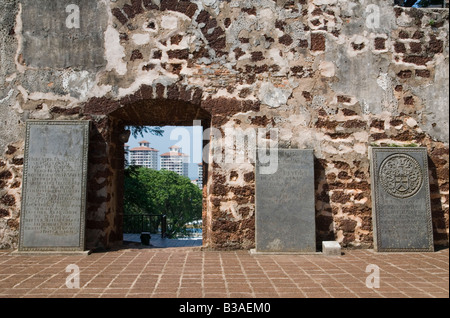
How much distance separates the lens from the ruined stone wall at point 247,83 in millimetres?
5090

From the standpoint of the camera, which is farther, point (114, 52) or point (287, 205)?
point (114, 52)

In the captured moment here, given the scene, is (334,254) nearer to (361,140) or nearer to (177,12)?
(361,140)

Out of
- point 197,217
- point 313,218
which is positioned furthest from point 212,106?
point 197,217

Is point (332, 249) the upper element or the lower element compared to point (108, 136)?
lower

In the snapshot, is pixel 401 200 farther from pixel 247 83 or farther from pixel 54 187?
pixel 54 187

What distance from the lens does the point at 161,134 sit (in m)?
10.0

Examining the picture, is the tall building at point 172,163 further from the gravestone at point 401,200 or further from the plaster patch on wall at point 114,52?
the gravestone at point 401,200

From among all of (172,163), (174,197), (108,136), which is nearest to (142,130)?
(108,136)

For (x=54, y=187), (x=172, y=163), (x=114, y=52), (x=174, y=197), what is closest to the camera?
(x=54, y=187)

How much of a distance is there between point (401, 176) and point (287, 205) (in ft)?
5.50

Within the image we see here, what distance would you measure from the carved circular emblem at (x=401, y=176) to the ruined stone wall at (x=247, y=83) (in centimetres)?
29

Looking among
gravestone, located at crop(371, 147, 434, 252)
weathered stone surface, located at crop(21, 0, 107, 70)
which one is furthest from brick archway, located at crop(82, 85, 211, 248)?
gravestone, located at crop(371, 147, 434, 252)

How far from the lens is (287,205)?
4801mm

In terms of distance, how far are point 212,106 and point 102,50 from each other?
1831 mm
